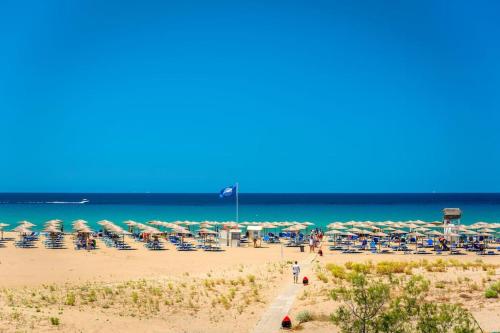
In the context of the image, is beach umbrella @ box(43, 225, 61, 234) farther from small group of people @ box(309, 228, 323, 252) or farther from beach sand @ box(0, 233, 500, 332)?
small group of people @ box(309, 228, 323, 252)

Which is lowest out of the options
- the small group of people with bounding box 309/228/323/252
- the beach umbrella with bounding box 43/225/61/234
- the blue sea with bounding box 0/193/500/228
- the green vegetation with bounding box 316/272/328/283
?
the green vegetation with bounding box 316/272/328/283

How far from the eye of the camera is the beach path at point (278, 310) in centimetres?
1609

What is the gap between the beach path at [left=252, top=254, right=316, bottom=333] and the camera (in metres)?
16.1

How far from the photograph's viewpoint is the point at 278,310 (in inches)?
717

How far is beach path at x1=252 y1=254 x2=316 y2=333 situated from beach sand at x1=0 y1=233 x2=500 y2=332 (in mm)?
197

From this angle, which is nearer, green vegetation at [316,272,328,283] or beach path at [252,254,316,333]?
beach path at [252,254,316,333]

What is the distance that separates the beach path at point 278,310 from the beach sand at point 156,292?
0.20m

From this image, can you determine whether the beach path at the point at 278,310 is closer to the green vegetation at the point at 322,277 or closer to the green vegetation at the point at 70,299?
the green vegetation at the point at 322,277

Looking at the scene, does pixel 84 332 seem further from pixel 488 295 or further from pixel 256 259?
pixel 256 259

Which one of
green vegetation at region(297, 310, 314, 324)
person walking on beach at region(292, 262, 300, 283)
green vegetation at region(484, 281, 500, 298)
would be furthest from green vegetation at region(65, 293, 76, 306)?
A: green vegetation at region(484, 281, 500, 298)

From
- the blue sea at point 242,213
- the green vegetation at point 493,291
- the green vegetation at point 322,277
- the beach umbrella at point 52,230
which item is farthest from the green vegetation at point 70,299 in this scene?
the blue sea at point 242,213

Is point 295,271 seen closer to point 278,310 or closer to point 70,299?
point 278,310

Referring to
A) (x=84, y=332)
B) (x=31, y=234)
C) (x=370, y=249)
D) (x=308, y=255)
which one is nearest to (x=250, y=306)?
(x=84, y=332)

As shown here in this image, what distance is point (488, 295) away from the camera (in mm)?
18969
